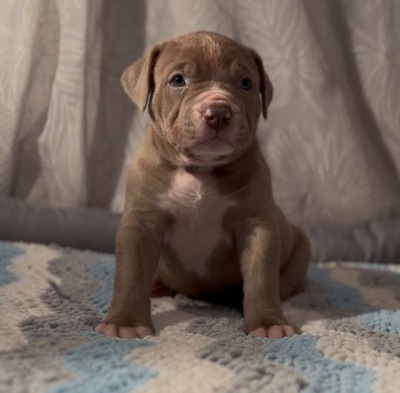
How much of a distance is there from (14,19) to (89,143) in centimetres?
65

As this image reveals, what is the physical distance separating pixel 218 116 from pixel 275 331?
0.60 m

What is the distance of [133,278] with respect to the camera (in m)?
2.06

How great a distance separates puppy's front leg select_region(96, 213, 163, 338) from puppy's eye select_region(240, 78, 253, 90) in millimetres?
493

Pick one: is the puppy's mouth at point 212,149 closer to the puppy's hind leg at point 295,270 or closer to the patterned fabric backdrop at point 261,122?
the puppy's hind leg at point 295,270

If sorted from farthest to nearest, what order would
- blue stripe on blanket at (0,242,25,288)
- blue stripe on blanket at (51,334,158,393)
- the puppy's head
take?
blue stripe on blanket at (0,242,25,288)
the puppy's head
blue stripe on blanket at (51,334,158,393)

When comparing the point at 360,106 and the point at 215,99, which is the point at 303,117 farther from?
the point at 215,99

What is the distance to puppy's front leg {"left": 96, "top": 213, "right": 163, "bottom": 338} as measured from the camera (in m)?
1.91

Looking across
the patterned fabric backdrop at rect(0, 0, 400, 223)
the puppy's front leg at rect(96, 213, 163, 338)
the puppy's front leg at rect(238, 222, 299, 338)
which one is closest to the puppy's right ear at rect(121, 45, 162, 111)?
the puppy's front leg at rect(96, 213, 163, 338)

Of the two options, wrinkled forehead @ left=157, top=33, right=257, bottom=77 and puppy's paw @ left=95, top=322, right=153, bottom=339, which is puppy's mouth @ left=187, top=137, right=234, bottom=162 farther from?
puppy's paw @ left=95, top=322, right=153, bottom=339

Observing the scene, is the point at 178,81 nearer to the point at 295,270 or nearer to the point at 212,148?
the point at 212,148

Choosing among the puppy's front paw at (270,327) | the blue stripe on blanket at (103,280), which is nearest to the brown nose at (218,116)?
the puppy's front paw at (270,327)

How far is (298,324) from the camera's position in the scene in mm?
2119

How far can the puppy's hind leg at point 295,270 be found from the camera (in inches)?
99.4

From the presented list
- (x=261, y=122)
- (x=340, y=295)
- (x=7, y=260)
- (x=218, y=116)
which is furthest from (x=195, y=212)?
(x=261, y=122)
